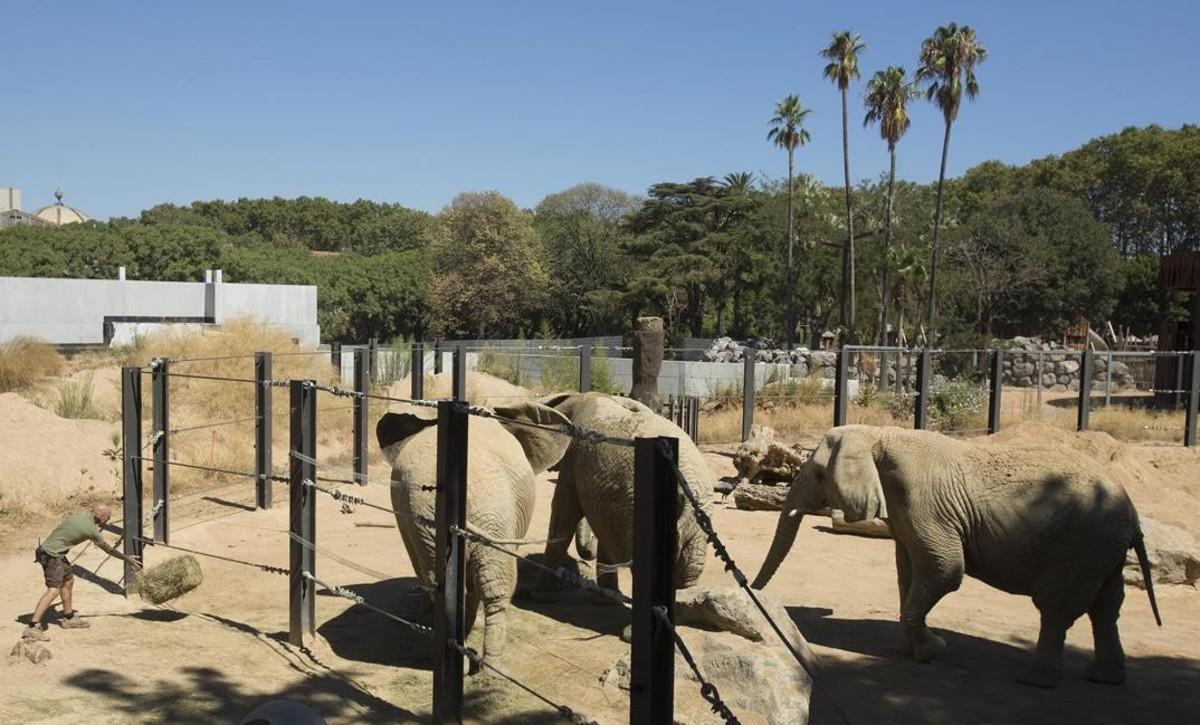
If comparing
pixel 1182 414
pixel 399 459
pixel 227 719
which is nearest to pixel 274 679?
pixel 227 719

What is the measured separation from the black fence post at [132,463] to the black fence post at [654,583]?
20.1 ft

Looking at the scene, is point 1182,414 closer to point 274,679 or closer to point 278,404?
point 278,404

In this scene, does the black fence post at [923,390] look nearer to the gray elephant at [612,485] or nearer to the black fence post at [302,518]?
the gray elephant at [612,485]

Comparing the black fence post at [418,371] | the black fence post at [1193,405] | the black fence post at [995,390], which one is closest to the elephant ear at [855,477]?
the black fence post at [418,371]

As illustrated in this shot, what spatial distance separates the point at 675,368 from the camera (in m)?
26.9

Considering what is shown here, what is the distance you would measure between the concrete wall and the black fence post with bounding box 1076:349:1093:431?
21260mm

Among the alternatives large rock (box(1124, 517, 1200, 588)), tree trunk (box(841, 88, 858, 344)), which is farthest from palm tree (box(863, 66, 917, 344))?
large rock (box(1124, 517, 1200, 588))

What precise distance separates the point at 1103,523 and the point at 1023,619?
6.10 ft

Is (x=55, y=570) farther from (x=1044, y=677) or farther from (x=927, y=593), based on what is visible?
(x=1044, y=677)

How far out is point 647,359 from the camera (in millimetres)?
15734

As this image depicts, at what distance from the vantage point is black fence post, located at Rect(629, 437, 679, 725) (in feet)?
11.2

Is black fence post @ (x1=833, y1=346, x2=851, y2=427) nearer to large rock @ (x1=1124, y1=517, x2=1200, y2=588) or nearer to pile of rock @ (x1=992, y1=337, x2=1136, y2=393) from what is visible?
large rock @ (x1=1124, y1=517, x2=1200, y2=588)

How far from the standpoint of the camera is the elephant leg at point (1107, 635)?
21.8ft

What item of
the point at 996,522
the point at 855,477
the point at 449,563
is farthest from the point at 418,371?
the point at 449,563
